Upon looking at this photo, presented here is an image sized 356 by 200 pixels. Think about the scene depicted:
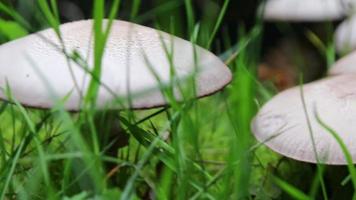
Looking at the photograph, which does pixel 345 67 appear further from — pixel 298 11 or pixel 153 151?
pixel 298 11

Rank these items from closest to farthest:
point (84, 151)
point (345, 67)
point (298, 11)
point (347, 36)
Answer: point (84, 151)
point (345, 67)
point (347, 36)
point (298, 11)

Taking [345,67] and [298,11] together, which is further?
[298,11]

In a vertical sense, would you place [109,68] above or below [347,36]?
above

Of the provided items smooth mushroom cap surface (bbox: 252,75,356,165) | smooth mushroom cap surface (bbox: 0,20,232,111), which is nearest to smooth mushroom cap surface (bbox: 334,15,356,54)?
smooth mushroom cap surface (bbox: 252,75,356,165)

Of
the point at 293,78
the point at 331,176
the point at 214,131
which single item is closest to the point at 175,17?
the point at 331,176

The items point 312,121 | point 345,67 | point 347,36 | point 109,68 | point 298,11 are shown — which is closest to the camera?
point 109,68

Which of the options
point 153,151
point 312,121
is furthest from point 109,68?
point 312,121
